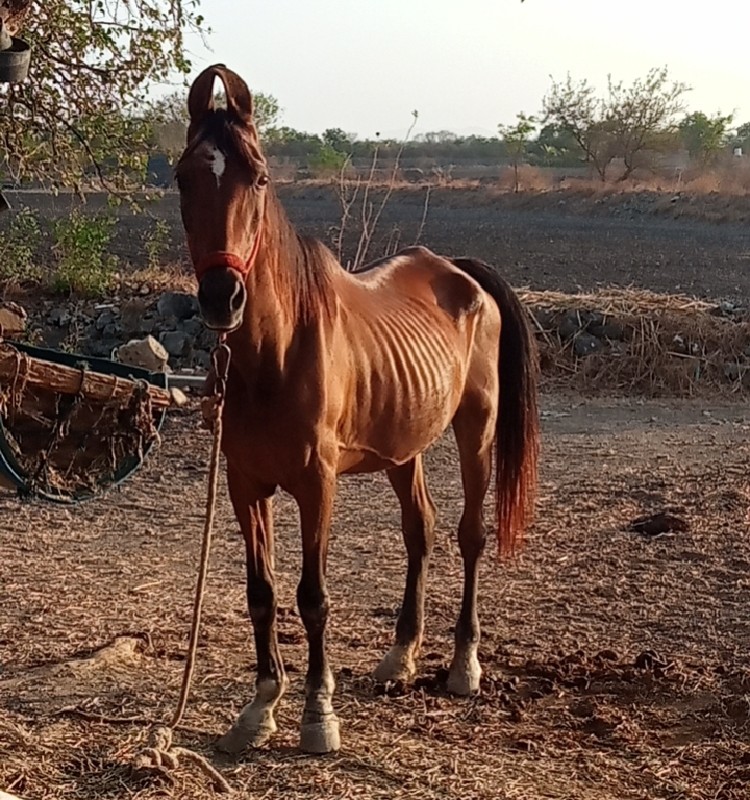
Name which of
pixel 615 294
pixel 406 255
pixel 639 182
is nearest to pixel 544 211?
pixel 639 182

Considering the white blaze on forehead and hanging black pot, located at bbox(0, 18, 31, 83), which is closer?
hanging black pot, located at bbox(0, 18, 31, 83)

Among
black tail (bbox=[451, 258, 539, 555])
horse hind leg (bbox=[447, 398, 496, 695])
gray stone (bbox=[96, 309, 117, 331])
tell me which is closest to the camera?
horse hind leg (bbox=[447, 398, 496, 695])

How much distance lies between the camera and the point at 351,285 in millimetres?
3930

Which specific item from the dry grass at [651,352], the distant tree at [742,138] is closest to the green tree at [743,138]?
the distant tree at [742,138]

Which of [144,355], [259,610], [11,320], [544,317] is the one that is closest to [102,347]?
[144,355]

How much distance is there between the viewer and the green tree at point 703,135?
152 feet

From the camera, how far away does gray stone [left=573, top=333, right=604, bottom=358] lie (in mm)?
10609

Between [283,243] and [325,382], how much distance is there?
440 millimetres

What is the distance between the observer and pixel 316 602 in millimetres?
3494

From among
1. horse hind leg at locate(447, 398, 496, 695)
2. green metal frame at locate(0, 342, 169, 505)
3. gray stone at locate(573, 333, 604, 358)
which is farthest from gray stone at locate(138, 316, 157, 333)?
green metal frame at locate(0, 342, 169, 505)

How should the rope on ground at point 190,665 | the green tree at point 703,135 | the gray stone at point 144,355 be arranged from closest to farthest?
the rope on ground at point 190,665, the gray stone at point 144,355, the green tree at point 703,135

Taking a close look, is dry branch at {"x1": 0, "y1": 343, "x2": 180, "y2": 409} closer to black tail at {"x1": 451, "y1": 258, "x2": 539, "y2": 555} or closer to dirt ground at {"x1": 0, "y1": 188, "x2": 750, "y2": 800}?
dirt ground at {"x1": 0, "y1": 188, "x2": 750, "y2": 800}

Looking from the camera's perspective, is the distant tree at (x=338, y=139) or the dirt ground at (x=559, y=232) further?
the distant tree at (x=338, y=139)

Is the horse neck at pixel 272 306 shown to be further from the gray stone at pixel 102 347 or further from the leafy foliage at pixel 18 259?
the leafy foliage at pixel 18 259
